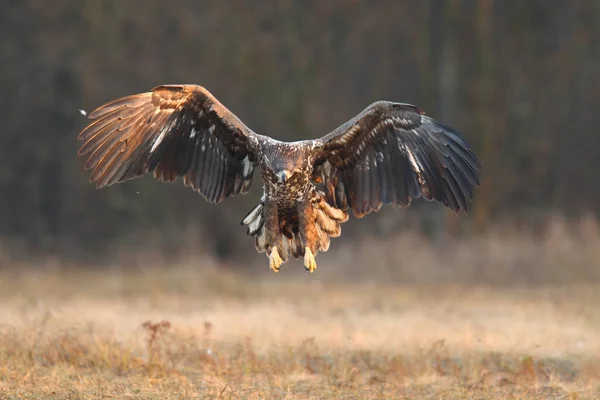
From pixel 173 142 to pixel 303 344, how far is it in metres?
2.33

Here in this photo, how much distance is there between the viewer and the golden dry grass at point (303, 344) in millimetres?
8628

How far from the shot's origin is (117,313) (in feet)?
47.3

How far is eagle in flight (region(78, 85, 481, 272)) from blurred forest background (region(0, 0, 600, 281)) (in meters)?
10.6

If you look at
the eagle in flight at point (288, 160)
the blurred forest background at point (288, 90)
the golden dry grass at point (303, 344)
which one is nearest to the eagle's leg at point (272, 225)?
the eagle in flight at point (288, 160)

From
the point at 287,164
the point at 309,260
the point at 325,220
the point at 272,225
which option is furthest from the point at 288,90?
the point at 309,260

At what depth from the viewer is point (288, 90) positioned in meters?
→ 22.2

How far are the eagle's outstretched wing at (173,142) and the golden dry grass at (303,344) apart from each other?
147 centimetres

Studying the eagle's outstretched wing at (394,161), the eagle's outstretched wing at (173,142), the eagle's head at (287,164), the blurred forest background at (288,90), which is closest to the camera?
the eagle's outstretched wing at (173,142)

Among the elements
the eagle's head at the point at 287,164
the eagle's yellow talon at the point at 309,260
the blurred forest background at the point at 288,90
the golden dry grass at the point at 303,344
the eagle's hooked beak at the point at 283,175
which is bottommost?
the golden dry grass at the point at 303,344

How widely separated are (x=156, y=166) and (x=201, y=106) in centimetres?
72

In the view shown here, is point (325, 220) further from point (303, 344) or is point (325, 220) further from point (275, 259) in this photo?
point (303, 344)

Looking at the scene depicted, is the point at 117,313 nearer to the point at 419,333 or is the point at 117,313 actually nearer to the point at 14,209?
the point at 419,333

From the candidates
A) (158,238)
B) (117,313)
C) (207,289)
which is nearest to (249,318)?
(117,313)

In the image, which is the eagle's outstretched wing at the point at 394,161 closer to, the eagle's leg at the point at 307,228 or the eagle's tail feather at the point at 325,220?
the eagle's tail feather at the point at 325,220
